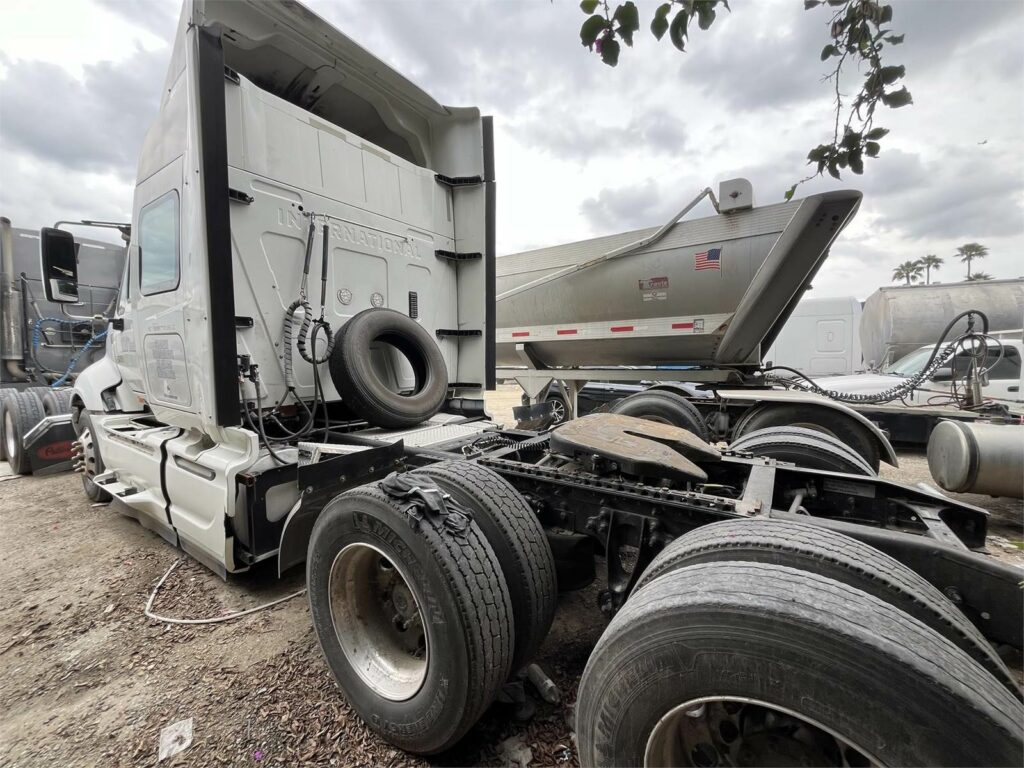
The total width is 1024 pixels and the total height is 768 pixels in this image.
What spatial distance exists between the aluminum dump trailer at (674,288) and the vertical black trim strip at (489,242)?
2625 millimetres

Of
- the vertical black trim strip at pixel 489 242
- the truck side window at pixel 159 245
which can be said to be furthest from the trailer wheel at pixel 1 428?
the vertical black trim strip at pixel 489 242

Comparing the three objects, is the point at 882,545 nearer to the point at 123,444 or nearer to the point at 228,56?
the point at 228,56

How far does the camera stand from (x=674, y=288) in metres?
5.80

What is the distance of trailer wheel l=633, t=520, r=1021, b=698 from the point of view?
1.13 metres

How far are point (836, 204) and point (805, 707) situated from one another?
5.00 metres

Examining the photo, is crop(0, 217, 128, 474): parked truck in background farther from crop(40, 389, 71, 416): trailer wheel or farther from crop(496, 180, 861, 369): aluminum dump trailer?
crop(496, 180, 861, 369): aluminum dump trailer

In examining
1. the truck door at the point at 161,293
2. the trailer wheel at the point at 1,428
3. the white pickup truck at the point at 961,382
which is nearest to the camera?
the truck door at the point at 161,293

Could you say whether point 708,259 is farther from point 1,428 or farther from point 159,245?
point 1,428

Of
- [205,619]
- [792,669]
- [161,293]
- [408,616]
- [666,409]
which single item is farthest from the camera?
[666,409]

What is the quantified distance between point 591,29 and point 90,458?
18.9 ft

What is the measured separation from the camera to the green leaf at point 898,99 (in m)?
1.48

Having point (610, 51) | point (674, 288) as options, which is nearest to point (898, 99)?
point (610, 51)

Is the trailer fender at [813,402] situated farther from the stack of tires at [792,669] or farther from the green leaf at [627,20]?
the green leaf at [627,20]

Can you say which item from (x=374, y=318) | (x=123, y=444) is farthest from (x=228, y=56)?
(x=123, y=444)
